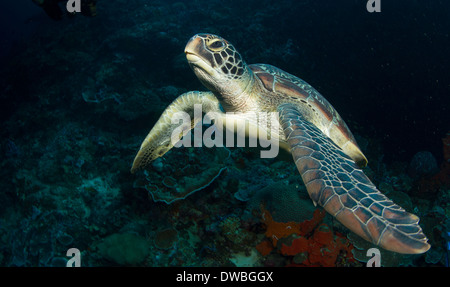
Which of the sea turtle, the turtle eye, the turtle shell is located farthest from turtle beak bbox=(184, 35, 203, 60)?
the turtle shell

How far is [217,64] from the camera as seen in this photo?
2.43 m

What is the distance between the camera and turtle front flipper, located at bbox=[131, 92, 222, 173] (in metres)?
3.27

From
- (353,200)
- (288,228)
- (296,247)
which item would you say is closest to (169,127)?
(288,228)

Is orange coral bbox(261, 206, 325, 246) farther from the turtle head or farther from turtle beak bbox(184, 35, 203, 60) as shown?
turtle beak bbox(184, 35, 203, 60)

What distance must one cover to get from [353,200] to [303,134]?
0.76 metres

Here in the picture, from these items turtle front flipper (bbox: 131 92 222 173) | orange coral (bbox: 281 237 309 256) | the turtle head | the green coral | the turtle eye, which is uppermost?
the turtle eye

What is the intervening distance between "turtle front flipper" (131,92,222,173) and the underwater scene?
→ 2cm

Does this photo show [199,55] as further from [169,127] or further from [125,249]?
[125,249]

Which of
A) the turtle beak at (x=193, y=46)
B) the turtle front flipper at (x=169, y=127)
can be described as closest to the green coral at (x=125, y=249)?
the turtle front flipper at (x=169, y=127)

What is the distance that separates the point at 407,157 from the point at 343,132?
380 cm
